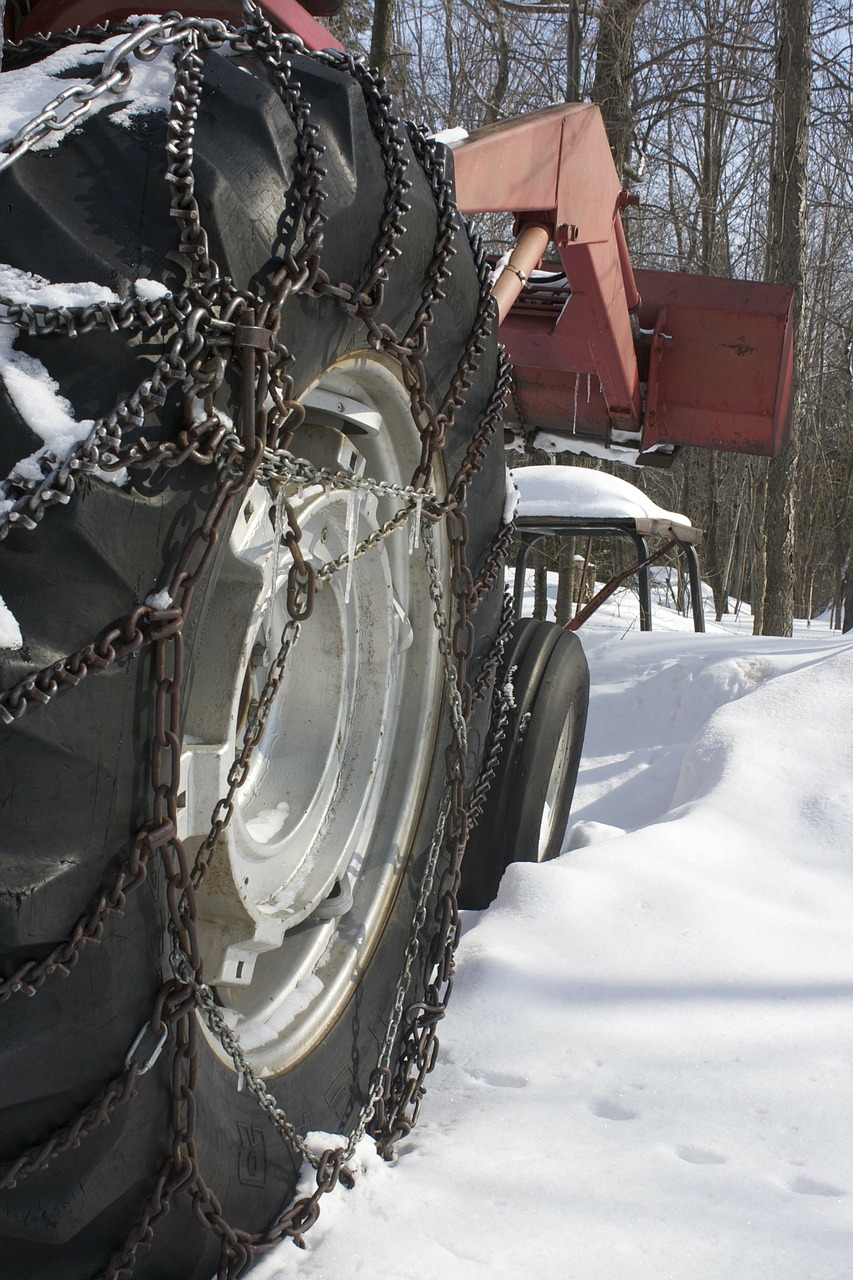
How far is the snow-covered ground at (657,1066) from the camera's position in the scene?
50.0 inches

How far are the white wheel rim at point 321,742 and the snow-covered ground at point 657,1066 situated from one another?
254mm

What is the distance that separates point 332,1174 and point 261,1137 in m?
0.11

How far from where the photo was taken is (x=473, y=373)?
5.65 ft

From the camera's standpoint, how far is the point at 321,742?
5.60 feet

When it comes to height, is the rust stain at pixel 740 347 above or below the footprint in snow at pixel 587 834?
above

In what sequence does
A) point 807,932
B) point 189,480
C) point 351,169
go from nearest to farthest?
point 189,480 < point 351,169 < point 807,932

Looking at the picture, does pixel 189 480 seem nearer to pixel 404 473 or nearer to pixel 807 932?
pixel 404 473

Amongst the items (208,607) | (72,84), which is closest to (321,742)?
(208,607)

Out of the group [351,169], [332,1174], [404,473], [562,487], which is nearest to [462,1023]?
[332,1174]

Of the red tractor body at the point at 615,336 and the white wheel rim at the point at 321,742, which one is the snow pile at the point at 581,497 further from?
the white wheel rim at the point at 321,742

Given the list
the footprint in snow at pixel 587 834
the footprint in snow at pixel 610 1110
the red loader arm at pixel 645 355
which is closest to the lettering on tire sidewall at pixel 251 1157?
the footprint in snow at pixel 610 1110

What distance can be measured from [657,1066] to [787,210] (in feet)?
32.2

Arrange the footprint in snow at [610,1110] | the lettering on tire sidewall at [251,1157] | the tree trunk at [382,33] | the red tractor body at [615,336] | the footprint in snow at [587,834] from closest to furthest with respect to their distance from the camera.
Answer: the lettering on tire sidewall at [251,1157] → the footprint in snow at [610,1110] → the red tractor body at [615,336] → the footprint in snow at [587,834] → the tree trunk at [382,33]

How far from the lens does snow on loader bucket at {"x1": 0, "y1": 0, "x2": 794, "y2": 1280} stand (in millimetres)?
946
